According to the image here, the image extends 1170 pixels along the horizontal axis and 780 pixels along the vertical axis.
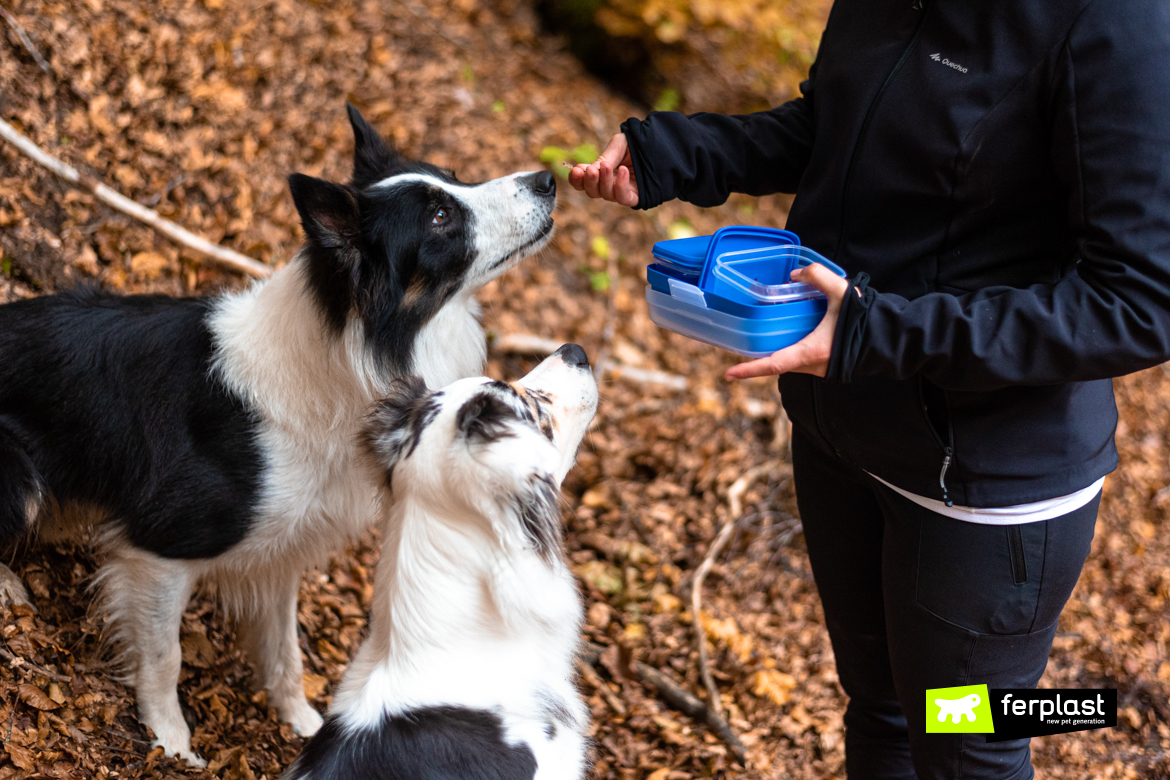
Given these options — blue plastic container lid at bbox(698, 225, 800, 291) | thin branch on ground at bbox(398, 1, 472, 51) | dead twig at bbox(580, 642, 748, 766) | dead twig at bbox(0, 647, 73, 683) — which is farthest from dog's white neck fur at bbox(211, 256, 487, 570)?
thin branch on ground at bbox(398, 1, 472, 51)

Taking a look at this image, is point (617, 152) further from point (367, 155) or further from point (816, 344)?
point (367, 155)

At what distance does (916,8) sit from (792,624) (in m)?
3.41

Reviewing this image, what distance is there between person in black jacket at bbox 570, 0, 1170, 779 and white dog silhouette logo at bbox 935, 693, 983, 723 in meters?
0.05

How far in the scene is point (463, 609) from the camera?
225 centimetres

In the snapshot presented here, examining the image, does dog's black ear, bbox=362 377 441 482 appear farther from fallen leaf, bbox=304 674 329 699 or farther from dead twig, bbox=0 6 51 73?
dead twig, bbox=0 6 51 73

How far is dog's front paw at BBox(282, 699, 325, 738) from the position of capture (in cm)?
357

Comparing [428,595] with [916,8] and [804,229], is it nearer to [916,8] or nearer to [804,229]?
[804,229]

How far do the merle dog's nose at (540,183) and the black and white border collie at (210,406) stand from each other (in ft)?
1.11

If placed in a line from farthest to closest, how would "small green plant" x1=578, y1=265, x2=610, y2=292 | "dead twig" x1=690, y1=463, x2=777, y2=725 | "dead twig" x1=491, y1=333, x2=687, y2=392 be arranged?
"small green plant" x1=578, y1=265, x2=610, y2=292 < "dead twig" x1=491, y1=333, x2=687, y2=392 < "dead twig" x1=690, y1=463, x2=777, y2=725

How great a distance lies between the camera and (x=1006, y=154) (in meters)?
1.93

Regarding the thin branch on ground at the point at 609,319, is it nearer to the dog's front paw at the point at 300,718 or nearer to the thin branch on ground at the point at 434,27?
the thin branch on ground at the point at 434,27

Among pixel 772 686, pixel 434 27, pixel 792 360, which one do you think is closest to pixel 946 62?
pixel 792 360

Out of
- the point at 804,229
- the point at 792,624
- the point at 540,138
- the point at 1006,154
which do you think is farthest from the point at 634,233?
the point at 1006,154

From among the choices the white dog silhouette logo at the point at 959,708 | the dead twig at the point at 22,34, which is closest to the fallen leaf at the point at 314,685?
the white dog silhouette logo at the point at 959,708
